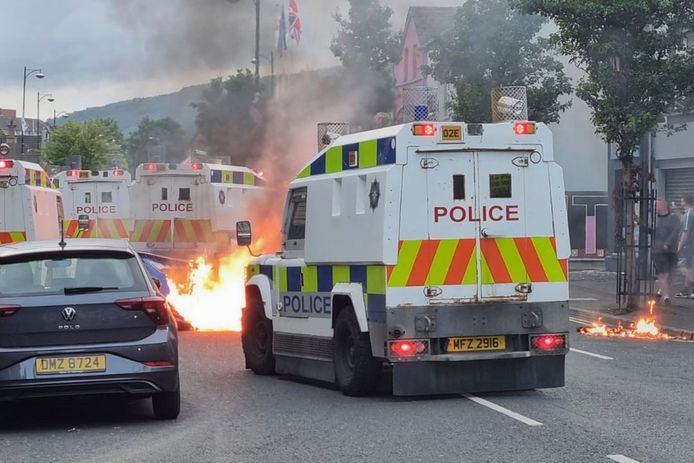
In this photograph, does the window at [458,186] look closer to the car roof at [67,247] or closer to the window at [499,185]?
the window at [499,185]

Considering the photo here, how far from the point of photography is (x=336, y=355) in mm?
11539

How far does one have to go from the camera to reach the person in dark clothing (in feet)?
68.6

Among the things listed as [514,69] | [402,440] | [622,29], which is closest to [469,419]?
[402,440]

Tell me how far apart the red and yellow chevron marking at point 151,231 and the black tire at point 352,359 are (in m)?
11.5

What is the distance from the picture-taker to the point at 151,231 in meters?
22.8

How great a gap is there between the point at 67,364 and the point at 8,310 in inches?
23.5

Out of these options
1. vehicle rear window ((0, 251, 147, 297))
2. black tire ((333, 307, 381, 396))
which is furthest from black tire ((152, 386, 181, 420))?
black tire ((333, 307, 381, 396))

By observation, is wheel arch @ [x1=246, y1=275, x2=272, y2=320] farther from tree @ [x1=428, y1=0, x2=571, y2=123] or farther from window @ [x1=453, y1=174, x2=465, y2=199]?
tree @ [x1=428, y1=0, x2=571, y2=123]

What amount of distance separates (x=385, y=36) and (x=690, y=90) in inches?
719

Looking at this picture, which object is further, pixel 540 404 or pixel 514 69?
pixel 514 69

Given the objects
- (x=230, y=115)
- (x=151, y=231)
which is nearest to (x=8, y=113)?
(x=230, y=115)

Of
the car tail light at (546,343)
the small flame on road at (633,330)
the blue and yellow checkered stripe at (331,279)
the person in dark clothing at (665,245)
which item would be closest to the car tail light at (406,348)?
the blue and yellow checkered stripe at (331,279)

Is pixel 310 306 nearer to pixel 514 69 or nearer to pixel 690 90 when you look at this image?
pixel 690 90

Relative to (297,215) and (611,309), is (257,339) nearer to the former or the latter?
(297,215)
